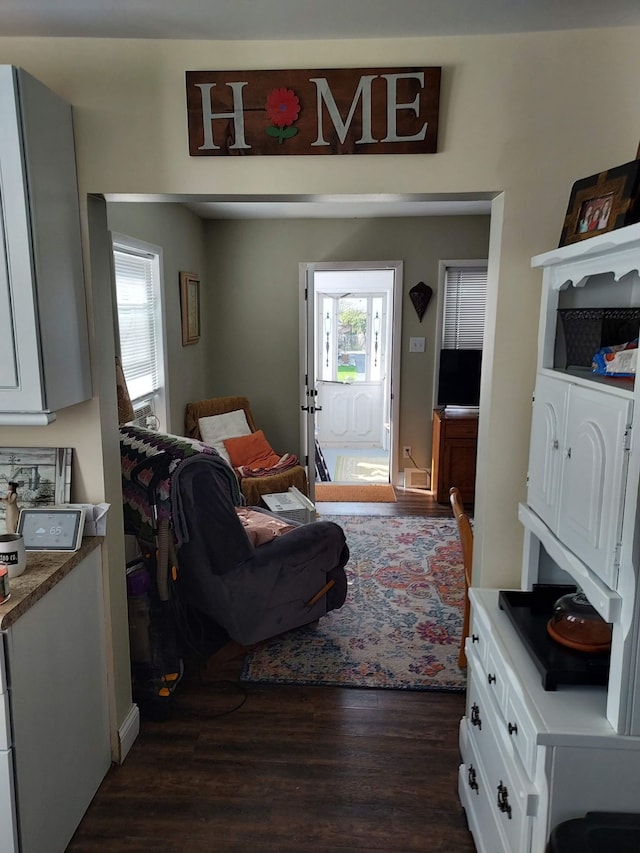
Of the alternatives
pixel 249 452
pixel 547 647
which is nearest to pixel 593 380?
pixel 547 647

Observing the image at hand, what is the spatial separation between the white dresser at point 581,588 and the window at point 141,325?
2422 millimetres

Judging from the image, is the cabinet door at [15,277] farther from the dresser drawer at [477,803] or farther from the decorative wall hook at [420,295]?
the decorative wall hook at [420,295]

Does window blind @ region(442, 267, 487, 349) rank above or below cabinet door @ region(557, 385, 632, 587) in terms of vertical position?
above

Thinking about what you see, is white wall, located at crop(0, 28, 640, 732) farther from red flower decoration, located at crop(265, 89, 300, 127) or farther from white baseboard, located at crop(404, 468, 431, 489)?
white baseboard, located at crop(404, 468, 431, 489)

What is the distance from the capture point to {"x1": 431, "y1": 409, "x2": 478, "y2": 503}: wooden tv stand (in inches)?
204

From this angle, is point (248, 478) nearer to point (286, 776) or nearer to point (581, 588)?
point (286, 776)

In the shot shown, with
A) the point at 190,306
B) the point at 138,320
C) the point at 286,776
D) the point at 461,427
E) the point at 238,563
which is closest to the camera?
the point at 286,776

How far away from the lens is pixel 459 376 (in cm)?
551

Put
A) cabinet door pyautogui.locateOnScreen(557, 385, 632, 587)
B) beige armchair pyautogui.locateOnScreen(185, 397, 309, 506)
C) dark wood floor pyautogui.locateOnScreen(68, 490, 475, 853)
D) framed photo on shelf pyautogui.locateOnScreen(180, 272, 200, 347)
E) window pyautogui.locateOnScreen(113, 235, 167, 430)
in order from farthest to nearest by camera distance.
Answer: framed photo on shelf pyautogui.locateOnScreen(180, 272, 200, 347), beige armchair pyautogui.locateOnScreen(185, 397, 309, 506), window pyautogui.locateOnScreen(113, 235, 167, 430), dark wood floor pyautogui.locateOnScreen(68, 490, 475, 853), cabinet door pyautogui.locateOnScreen(557, 385, 632, 587)

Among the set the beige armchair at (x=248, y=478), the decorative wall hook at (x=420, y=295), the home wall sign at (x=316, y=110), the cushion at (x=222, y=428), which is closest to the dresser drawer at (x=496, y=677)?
the home wall sign at (x=316, y=110)

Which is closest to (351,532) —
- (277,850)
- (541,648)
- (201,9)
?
(277,850)

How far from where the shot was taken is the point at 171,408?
4391 millimetres

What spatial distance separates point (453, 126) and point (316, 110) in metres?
0.42

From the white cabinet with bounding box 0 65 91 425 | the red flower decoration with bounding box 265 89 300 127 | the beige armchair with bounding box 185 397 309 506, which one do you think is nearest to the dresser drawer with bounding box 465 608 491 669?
the white cabinet with bounding box 0 65 91 425
